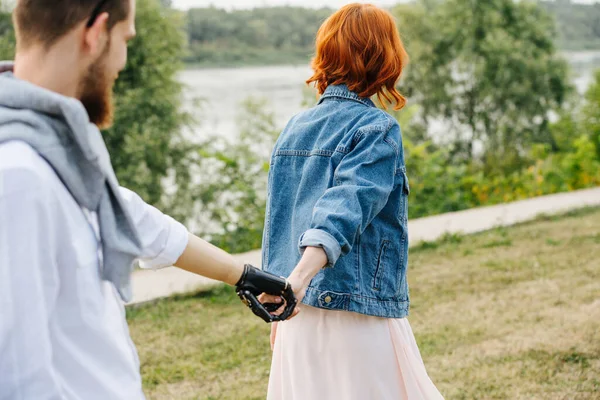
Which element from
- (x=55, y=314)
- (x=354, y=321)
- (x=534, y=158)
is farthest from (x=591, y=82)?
(x=55, y=314)

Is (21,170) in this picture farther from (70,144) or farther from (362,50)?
(362,50)

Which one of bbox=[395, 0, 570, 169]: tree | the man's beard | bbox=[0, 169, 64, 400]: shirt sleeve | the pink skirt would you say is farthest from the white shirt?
bbox=[395, 0, 570, 169]: tree

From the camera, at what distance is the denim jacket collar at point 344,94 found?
2.60 meters

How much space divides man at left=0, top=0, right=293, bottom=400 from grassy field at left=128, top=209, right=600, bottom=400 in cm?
275

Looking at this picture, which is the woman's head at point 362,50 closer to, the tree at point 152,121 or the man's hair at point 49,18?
the man's hair at point 49,18

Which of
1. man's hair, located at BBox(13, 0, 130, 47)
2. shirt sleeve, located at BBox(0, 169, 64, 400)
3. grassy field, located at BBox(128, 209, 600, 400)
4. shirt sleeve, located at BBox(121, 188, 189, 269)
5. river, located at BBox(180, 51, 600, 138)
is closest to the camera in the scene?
shirt sleeve, located at BBox(0, 169, 64, 400)

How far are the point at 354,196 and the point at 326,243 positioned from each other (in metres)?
0.17

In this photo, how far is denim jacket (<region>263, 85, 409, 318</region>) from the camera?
239 cm

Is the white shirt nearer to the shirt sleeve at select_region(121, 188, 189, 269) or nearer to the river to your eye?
the shirt sleeve at select_region(121, 188, 189, 269)

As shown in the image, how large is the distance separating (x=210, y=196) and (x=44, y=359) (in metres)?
7.81

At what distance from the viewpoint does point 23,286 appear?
136 cm

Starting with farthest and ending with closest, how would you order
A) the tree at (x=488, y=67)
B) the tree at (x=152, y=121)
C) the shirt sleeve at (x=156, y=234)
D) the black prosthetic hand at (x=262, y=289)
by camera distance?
the tree at (x=488, y=67) < the tree at (x=152, y=121) < the black prosthetic hand at (x=262, y=289) < the shirt sleeve at (x=156, y=234)

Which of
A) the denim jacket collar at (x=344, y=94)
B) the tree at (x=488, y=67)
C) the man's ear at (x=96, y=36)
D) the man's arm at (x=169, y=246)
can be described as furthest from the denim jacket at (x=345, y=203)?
the tree at (x=488, y=67)

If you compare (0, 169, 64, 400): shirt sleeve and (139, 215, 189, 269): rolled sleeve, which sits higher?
(0, 169, 64, 400): shirt sleeve
